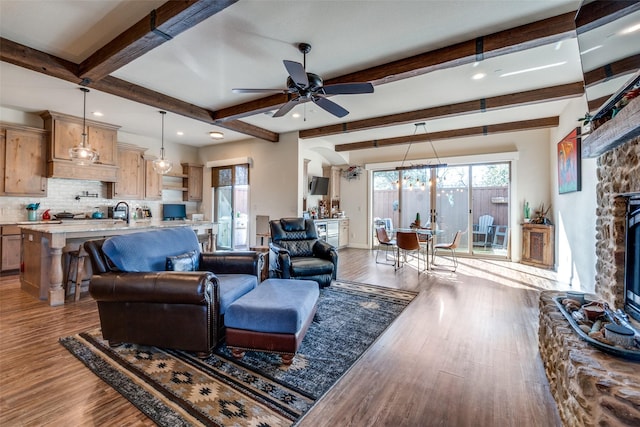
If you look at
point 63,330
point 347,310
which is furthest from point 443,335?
point 63,330

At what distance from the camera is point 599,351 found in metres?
1.47

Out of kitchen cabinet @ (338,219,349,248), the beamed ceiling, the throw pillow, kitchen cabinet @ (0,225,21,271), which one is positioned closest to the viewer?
the beamed ceiling

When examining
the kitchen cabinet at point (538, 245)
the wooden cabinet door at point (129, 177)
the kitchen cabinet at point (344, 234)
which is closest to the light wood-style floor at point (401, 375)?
the kitchen cabinet at point (538, 245)

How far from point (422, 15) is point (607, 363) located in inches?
105

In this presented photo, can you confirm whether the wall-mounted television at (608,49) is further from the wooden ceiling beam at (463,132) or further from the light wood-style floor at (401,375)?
the wooden ceiling beam at (463,132)

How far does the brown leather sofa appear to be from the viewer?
213cm

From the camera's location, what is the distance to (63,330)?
268 cm

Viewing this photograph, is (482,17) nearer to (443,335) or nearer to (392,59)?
(392,59)

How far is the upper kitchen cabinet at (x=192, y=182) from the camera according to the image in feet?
24.4

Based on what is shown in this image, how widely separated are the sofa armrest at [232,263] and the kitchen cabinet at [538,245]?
5.49m

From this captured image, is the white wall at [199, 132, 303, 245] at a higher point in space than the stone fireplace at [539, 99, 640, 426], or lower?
higher

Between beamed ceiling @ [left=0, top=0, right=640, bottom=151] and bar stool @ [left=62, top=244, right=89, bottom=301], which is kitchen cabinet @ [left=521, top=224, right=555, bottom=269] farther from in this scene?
bar stool @ [left=62, top=244, right=89, bottom=301]

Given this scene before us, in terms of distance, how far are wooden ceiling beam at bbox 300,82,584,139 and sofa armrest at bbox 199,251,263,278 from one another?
353 cm

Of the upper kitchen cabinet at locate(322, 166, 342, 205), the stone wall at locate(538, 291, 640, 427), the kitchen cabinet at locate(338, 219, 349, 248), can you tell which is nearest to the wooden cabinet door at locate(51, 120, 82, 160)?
the upper kitchen cabinet at locate(322, 166, 342, 205)
